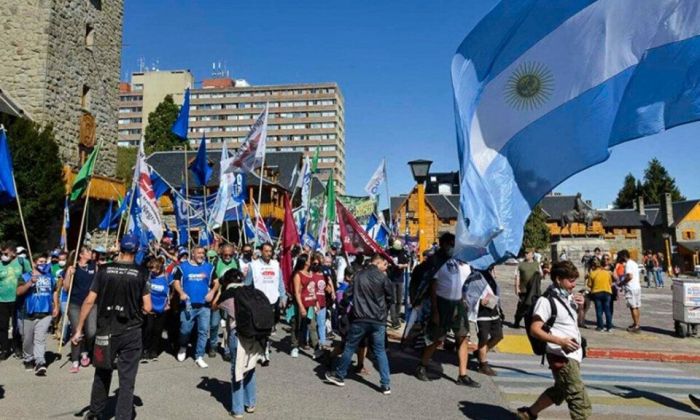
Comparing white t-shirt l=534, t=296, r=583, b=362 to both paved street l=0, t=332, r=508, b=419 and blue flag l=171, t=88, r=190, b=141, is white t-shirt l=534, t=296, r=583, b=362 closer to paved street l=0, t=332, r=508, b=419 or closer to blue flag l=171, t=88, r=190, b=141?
paved street l=0, t=332, r=508, b=419

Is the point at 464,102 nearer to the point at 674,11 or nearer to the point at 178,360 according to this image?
the point at 674,11

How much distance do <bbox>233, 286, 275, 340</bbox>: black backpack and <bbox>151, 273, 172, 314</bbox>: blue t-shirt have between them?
3.02 meters

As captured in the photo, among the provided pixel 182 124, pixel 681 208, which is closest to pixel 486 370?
pixel 182 124

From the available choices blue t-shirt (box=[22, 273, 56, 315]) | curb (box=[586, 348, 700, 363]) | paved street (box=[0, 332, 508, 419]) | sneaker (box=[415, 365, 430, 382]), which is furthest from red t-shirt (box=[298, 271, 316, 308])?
curb (box=[586, 348, 700, 363])

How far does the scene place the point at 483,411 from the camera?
6.05 m

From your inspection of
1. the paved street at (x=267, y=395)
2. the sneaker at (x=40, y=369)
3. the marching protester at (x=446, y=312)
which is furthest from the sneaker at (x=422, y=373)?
the sneaker at (x=40, y=369)

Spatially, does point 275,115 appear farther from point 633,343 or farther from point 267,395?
point 267,395

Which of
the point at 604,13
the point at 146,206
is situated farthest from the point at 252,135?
the point at 604,13

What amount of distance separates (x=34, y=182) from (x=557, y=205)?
7994 centimetres

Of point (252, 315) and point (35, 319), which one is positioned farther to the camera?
point (35, 319)

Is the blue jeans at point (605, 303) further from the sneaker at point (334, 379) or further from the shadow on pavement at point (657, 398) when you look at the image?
the sneaker at point (334, 379)

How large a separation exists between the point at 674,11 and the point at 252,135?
30.5ft

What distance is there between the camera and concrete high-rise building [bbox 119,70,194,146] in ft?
348

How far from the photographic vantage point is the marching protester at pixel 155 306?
8.40 metres
